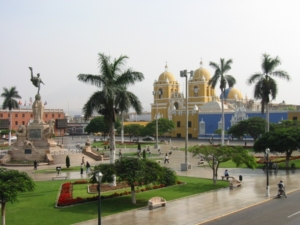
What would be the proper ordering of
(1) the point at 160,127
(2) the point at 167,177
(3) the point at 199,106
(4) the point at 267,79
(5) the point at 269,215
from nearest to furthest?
1. (5) the point at 269,215
2. (2) the point at 167,177
3. (4) the point at 267,79
4. (1) the point at 160,127
5. (3) the point at 199,106

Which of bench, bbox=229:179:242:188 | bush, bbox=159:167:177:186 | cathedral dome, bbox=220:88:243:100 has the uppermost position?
cathedral dome, bbox=220:88:243:100

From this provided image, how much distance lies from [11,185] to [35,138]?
2945 cm

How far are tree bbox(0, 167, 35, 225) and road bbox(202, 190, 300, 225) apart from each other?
7.19 metres

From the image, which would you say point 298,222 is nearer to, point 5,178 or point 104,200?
point 104,200

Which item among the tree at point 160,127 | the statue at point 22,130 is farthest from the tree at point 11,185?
the tree at point 160,127

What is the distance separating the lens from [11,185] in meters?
14.7

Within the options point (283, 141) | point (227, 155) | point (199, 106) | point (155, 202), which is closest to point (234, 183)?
point (227, 155)

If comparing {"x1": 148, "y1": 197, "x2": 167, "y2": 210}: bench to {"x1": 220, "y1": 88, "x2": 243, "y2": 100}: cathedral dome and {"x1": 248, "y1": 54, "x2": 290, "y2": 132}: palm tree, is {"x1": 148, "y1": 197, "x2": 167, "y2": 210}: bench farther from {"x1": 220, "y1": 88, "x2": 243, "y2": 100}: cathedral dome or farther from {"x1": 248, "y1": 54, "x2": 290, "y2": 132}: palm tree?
{"x1": 220, "y1": 88, "x2": 243, "y2": 100}: cathedral dome

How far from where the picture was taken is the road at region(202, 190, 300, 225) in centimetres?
1670

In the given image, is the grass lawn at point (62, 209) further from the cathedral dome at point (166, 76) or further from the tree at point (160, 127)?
the cathedral dome at point (166, 76)

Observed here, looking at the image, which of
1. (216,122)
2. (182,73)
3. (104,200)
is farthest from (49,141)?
(216,122)

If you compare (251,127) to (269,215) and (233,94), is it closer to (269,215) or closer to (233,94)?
(233,94)

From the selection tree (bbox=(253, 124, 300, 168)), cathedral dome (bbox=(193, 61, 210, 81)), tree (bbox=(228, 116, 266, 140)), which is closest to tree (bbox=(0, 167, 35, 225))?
tree (bbox=(253, 124, 300, 168))

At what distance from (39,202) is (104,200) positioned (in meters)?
3.19
